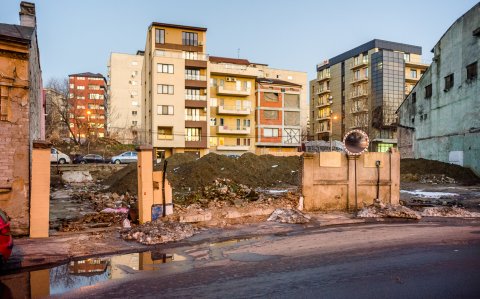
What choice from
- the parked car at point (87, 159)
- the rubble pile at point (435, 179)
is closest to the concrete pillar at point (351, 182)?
the rubble pile at point (435, 179)

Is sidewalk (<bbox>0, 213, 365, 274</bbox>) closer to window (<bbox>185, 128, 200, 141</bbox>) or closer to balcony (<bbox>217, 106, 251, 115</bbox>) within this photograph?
window (<bbox>185, 128, 200, 141</bbox>)

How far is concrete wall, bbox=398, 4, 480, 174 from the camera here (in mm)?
28875

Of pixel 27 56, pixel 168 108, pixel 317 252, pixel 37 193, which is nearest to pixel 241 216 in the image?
pixel 317 252

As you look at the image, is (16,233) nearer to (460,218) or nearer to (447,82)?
(460,218)

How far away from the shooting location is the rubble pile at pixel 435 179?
28.2 meters

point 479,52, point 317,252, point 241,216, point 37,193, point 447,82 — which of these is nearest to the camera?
point 317,252

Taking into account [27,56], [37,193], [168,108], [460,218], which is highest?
[168,108]

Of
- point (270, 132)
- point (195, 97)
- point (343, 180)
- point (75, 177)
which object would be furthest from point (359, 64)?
point (343, 180)

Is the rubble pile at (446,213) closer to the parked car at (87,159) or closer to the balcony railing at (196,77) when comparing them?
the parked car at (87,159)

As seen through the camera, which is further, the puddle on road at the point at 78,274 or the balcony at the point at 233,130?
the balcony at the point at 233,130

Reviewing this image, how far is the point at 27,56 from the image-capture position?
10539 mm

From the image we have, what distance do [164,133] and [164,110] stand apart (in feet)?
11.2

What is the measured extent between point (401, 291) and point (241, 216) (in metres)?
7.79

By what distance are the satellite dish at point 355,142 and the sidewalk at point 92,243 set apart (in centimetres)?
332
